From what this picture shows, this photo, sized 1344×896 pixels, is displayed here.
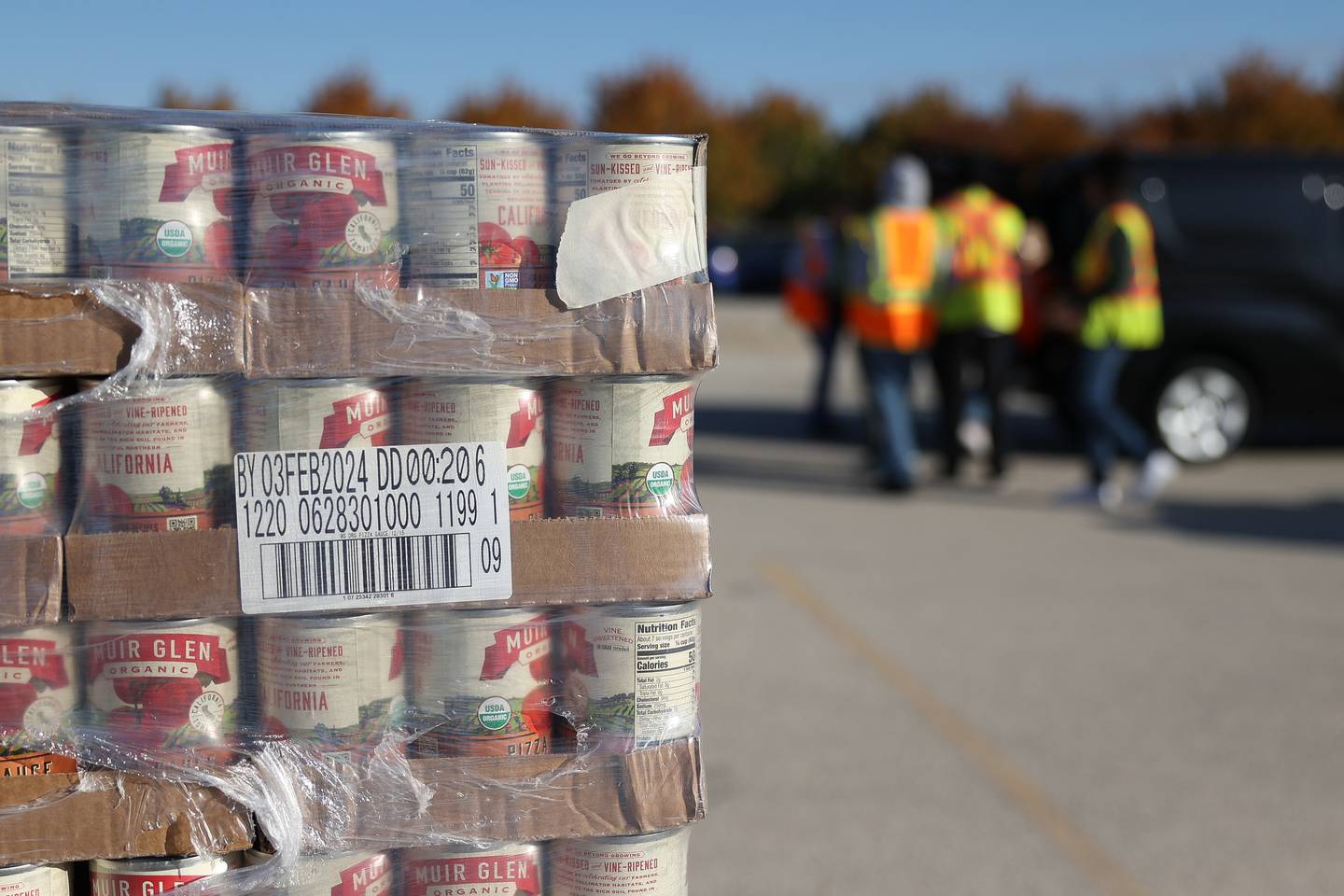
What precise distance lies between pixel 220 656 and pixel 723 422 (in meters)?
11.5

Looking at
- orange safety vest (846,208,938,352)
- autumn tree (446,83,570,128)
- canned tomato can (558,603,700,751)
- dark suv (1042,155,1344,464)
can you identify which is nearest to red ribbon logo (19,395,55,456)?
canned tomato can (558,603,700,751)

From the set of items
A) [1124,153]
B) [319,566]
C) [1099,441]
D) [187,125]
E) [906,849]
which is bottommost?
[906,849]

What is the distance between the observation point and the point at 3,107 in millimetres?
1827

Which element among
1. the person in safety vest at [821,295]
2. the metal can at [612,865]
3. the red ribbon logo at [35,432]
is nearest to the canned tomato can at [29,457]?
the red ribbon logo at [35,432]

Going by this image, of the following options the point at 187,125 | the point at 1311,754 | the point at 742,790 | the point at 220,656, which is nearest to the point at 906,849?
the point at 742,790

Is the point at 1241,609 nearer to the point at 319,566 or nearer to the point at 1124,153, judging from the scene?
the point at 1124,153

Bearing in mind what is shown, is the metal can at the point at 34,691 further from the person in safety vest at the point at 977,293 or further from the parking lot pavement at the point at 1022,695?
the person in safety vest at the point at 977,293

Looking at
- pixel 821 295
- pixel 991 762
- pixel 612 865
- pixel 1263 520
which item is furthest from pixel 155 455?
pixel 821 295

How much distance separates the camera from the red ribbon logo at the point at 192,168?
5.86ft

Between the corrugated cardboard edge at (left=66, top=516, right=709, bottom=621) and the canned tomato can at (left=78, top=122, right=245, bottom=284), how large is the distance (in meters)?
0.34

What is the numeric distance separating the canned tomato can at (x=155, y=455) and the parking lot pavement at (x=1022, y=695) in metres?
2.50

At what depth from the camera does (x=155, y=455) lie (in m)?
1.78

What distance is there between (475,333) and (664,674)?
1.74ft

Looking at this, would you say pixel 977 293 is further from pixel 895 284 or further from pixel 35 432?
pixel 35 432
